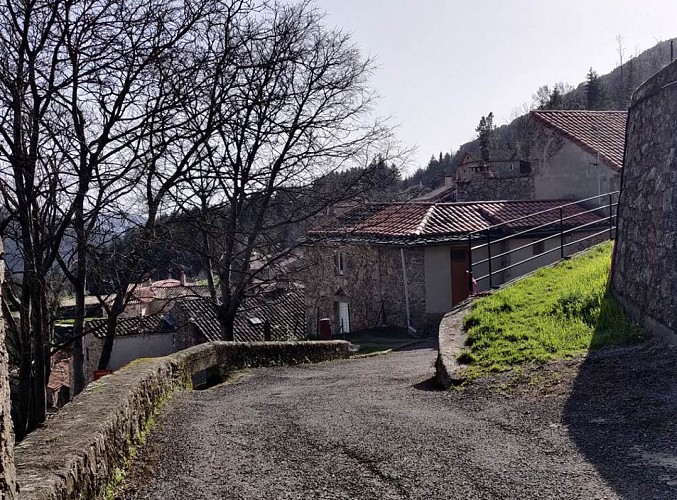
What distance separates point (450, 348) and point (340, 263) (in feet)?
59.6

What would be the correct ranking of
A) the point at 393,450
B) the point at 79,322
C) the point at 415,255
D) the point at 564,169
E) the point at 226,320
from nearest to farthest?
the point at 393,450 < the point at 79,322 < the point at 226,320 < the point at 415,255 < the point at 564,169

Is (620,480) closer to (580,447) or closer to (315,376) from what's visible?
(580,447)

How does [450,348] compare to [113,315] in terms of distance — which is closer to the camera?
[450,348]

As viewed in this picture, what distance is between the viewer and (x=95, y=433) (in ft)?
15.8

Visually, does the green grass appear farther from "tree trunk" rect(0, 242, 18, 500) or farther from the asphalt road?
"tree trunk" rect(0, 242, 18, 500)

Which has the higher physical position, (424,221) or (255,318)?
(424,221)

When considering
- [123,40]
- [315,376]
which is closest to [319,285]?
[315,376]

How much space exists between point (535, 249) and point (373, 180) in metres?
7.60

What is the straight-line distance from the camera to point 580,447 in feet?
17.1

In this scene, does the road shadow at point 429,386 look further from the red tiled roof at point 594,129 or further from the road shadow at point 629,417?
the red tiled roof at point 594,129

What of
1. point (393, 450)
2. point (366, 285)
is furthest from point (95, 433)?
point (366, 285)

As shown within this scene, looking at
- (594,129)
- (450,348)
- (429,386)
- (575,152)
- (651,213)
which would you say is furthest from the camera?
(594,129)

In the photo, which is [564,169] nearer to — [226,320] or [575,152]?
[575,152]

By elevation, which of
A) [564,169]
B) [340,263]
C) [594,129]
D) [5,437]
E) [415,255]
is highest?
[594,129]
